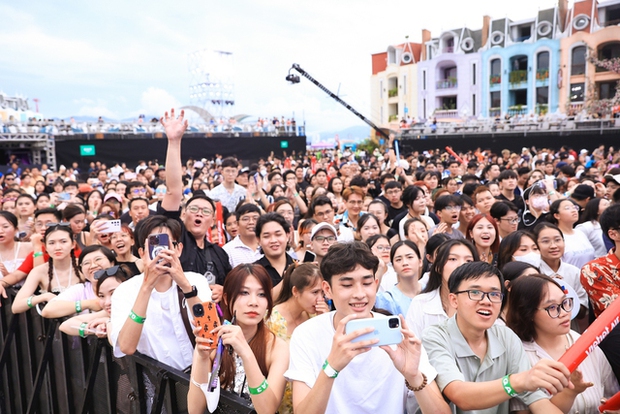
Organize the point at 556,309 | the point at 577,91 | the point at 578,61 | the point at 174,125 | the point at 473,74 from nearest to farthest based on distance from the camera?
the point at 556,309 → the point at 174,125 → the point at 577,91 → the point at 578,61 → the point at 473,74

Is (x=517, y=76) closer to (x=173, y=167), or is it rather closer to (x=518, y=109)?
(x=518, y=109)

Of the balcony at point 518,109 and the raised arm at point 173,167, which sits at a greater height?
the balcony at point 518,109

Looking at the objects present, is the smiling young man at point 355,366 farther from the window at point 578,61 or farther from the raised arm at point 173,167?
the window at point 578,61

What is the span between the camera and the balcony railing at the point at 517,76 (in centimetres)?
3347

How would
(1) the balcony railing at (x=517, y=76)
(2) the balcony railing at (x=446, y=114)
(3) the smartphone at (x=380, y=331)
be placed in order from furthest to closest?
(2) the balcony railing at (x=446, y=114) → (1) the balcony railing at (x=517, y=76) → (3) the smartphone at (x=380, y=331)

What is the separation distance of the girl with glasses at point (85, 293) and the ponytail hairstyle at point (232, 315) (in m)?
1.13

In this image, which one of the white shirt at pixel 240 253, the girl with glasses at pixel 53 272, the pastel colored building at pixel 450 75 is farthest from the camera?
the pastel colored building at pixel 450 75

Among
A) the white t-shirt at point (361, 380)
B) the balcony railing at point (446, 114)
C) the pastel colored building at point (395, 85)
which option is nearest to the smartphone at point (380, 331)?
the white t-shirt at point (361, 380)

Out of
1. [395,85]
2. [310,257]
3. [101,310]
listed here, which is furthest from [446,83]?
[101,310]

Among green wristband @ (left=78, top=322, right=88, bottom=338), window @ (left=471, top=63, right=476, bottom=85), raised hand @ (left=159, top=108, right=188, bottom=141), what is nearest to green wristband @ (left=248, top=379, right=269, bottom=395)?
green wristband @ (left=78, top=322, right=88, bottom=338)

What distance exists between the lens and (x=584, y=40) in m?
30.2

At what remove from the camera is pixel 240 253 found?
15.0 ft

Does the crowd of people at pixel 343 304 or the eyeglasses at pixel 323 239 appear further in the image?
the eyeglasses at pixel 323 239

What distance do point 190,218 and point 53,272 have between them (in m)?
1.15
